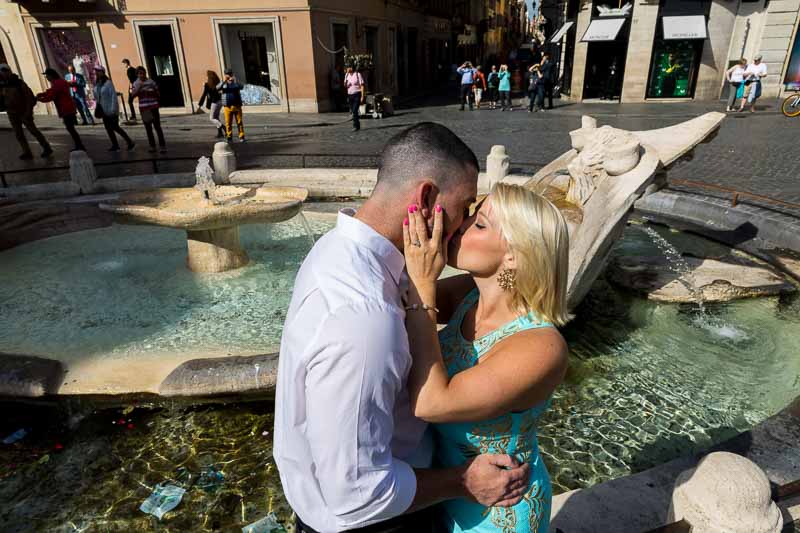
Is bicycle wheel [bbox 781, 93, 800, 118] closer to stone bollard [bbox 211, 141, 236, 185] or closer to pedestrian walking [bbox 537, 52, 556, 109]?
pedestrian walking [bbox 537, 52, 556, 109]

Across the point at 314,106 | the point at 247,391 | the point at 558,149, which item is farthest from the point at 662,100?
the point at 247,391

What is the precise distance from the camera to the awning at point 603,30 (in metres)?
20.3

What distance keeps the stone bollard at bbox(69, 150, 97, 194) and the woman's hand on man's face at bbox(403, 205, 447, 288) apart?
8.44 m

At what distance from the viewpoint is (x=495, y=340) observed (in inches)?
62.7

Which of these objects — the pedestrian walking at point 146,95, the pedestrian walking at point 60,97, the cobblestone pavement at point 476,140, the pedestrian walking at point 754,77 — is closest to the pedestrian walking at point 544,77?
the cobblestone pavement at point 476,140

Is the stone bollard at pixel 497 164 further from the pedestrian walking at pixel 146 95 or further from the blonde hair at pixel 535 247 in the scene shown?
the pedestrian walking at pixel 146 95

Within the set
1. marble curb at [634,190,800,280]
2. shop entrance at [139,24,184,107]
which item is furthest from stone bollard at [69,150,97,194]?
shop entrance at [139,24,184,107]

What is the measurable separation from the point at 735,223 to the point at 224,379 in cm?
667

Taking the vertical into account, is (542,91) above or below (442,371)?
below

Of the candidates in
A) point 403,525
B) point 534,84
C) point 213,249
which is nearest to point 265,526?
point 403,525

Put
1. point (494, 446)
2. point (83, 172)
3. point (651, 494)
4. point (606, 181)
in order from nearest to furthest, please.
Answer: point (494, 446) < point (651, 494) < point (606, 181) < point (83, 172)

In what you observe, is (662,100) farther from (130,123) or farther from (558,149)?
(130,123)

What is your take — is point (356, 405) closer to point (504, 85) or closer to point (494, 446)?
point (494, 446)

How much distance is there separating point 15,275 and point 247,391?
406cm
